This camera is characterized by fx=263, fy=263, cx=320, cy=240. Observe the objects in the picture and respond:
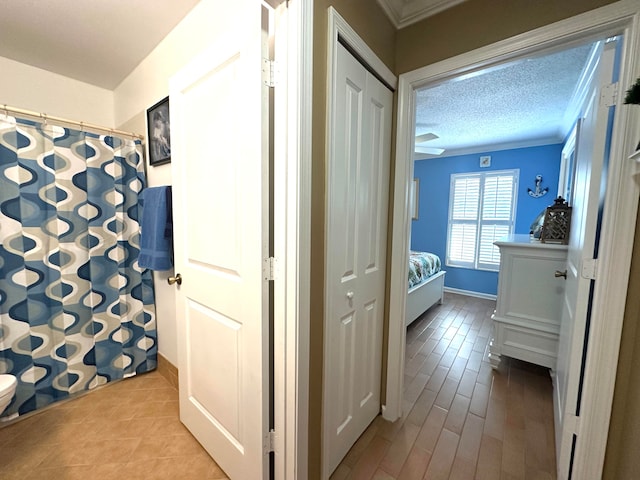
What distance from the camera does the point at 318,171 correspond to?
3.48ft

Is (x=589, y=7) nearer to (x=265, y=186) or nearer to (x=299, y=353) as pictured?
(x=265, y=186)

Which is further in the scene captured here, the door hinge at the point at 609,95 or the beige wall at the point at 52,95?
the beige wall at the point at 52,95

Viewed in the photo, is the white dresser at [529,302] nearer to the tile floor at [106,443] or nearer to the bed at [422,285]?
the bed at [422,285]

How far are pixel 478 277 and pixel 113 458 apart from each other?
493 cm

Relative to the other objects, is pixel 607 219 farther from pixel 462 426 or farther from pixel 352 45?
pixel 462 426

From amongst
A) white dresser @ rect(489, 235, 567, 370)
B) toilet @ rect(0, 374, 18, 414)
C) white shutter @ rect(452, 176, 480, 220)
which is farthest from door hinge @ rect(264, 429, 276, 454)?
white shutter @ rect(452, 176, 480, 220)

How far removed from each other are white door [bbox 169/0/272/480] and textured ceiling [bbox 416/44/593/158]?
1168 millimetres

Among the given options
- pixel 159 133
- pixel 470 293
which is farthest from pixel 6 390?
pixel 470 293

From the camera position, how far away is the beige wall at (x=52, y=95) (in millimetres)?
1899

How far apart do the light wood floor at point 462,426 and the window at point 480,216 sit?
2393mm

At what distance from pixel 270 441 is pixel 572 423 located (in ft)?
4.41

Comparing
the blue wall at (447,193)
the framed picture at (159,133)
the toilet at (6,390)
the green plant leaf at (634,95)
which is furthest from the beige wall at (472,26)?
the blue wall at (447,193)

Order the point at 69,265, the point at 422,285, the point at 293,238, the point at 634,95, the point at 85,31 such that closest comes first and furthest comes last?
1. the point at 634,95
2. the point at 293,238
3. the point at 85,31
4. the point at 69,265
5. the point at 422,285

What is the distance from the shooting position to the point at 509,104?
8.98ft
